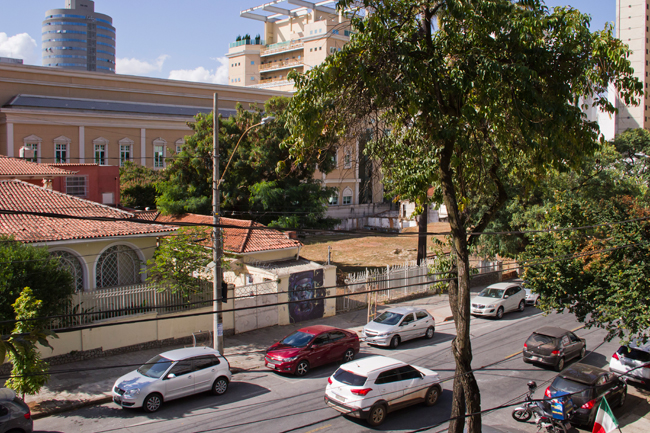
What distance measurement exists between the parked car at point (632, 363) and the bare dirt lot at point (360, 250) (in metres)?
16.9

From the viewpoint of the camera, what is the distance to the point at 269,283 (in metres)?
20.8

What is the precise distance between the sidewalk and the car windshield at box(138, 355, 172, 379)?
21.4 inches

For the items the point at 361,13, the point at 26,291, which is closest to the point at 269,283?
the point at 26,291

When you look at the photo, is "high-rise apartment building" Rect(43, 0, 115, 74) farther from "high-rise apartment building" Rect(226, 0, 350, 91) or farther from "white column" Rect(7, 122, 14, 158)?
"white column" Rect(7, 122, 14, 158)

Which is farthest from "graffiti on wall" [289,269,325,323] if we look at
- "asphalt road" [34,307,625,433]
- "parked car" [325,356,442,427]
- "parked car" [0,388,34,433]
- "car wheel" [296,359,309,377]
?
"parked car" [0,388,34,433]

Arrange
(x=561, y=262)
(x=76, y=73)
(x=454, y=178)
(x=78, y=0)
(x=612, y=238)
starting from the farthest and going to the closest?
(x=78, y=0) → (x=76, y=73) → (x=561, y=262) → (x=612, y=238) → (x=454, y=178)

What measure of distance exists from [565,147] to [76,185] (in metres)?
29.4

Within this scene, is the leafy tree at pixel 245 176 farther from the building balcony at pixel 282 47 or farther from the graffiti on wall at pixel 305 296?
the building balcony at pixel 282 47

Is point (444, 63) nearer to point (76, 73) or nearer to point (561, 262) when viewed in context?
point (561, 262)

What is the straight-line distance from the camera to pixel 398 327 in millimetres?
19141

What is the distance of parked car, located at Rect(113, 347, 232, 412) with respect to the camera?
1291 centimetres

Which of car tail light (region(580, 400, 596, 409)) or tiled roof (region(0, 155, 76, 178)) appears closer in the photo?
car tail light (region(580, 400, 596, 409))

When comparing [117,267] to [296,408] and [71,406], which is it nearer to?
[71,406]

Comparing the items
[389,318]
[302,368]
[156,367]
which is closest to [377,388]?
[302,368]
